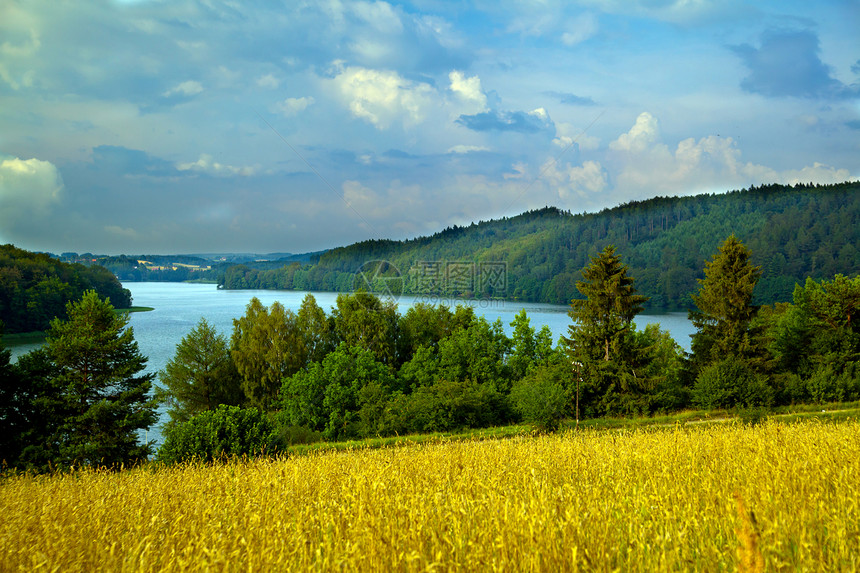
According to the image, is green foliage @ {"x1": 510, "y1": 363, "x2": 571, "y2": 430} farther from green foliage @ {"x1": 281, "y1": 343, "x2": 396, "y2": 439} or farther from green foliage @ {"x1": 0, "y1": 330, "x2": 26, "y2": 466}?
green foliage @ {"x1": 0, "y1": 330, "x2": 26, "y2": 466}

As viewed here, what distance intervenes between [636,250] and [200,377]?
6159 inches

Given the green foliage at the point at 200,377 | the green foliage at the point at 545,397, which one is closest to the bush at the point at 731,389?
the green foliage at the point at 545,397

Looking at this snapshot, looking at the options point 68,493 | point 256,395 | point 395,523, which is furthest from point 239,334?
point 395,523

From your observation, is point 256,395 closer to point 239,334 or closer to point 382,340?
point 239,334

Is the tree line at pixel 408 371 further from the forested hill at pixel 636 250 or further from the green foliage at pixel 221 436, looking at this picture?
the forested hill at pixel 636 250

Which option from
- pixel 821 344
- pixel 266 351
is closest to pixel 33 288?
pixel 266 351

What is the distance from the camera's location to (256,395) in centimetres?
4478

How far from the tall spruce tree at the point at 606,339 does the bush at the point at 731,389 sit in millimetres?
4430

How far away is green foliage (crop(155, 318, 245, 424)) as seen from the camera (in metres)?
41.7

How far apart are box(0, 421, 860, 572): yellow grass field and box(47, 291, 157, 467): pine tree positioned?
71.7ft

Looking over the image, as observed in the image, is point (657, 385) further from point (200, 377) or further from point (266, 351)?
point (200, 377)

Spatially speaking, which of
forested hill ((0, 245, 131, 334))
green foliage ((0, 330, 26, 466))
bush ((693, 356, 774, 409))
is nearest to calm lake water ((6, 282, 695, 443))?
forested hill ((0, 245, 131, 334))

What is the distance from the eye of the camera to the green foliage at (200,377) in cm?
4172

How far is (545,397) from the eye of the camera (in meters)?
27.0
